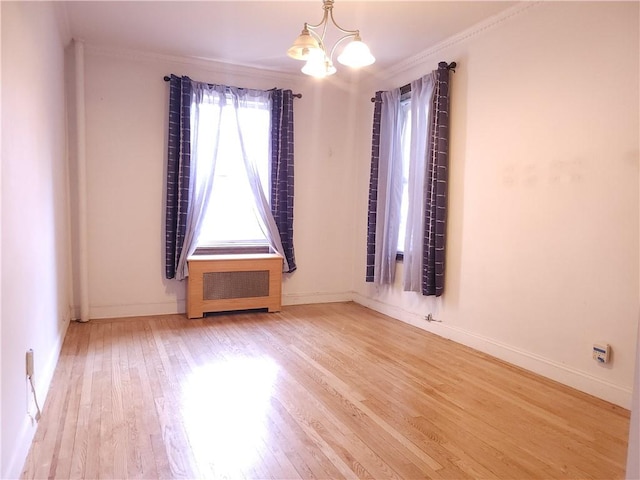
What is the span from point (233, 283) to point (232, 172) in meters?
1.15

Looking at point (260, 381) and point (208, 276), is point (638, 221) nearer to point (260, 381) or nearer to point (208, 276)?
point (260, 381)

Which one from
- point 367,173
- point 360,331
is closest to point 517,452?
point 360,331

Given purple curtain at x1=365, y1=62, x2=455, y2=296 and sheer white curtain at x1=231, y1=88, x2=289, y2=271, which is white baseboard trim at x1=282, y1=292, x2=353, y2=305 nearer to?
sheer white curtain at x1=231, y1=88, x2=289, y2=271

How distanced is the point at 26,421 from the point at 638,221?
10.6ft

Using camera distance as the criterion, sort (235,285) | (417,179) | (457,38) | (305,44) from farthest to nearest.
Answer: (235,285) → (417,179) → (457,38) → (305,44)

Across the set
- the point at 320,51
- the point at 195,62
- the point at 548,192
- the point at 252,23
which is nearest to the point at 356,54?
the point at 320,51

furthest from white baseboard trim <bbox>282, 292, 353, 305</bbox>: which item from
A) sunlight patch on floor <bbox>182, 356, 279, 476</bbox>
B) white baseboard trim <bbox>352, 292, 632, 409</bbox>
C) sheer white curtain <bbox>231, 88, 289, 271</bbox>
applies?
sunlight patch on floor <bbox>182, 356, 279, 476</bbox>

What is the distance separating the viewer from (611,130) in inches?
103

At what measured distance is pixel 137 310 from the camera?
4.38 metres

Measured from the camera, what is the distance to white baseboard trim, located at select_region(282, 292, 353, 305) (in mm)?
5012

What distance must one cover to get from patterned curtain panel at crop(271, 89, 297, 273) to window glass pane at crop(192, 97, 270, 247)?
91mm

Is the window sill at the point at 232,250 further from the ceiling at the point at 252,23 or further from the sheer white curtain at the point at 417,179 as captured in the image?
the ceiling at the point at 252,23

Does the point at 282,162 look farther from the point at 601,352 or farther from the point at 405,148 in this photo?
the point at 601,352

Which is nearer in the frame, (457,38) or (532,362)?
(532,362)
